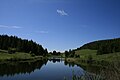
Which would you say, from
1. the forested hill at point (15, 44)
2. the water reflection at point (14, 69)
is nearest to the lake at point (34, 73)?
the water reflection at point (14, 69)

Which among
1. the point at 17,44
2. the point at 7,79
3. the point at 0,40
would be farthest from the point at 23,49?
the point at 7,79

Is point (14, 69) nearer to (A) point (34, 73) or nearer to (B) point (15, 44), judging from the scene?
(A) point (34, 73)

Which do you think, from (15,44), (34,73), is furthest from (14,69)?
(15,44)

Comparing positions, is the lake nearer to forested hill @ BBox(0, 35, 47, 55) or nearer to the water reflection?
the water reflection

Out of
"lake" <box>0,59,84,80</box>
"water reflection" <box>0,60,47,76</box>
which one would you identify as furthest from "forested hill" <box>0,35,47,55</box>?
"lake" <box>0,59,84,80</box>

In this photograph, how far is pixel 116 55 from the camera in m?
8.91

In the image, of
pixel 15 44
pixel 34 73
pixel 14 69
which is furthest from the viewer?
pixel 15 44

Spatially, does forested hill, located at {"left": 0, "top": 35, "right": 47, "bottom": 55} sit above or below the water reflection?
above

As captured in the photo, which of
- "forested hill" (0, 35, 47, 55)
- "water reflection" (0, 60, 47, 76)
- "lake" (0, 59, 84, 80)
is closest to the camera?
"lake" (0, 59, 84, 80)

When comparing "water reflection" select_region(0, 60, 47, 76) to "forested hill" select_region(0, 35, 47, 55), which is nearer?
"water reflection" select_region(0, 60, 47, 76)

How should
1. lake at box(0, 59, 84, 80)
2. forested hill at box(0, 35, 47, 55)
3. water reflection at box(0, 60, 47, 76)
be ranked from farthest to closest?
forested hill at box(0, 35, 47, 55)
water reflection at box(0, 60, 47, 76)
lake at box(0, 59, 84, 80)

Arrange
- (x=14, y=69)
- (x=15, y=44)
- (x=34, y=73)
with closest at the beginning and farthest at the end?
(x=34, y=73), (x=14, y=69), (x=15, y=44)

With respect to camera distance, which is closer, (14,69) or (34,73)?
(34,73)

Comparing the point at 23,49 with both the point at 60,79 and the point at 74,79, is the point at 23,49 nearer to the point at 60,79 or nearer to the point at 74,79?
the point at 60,79
